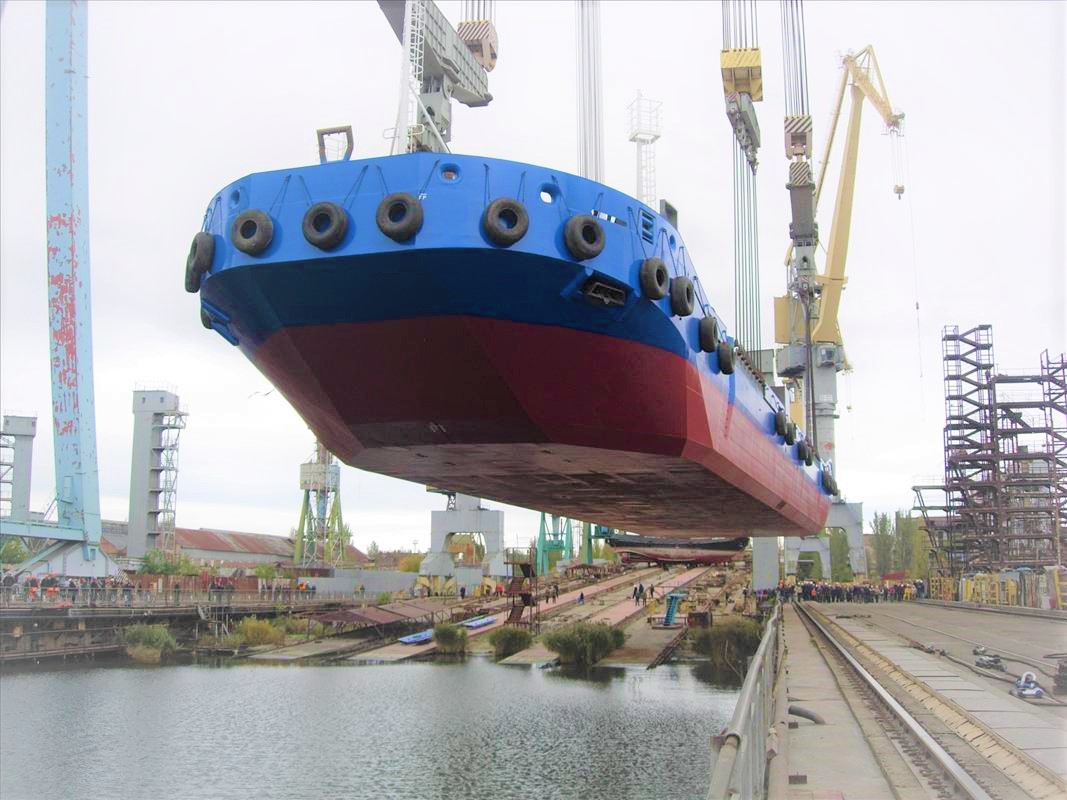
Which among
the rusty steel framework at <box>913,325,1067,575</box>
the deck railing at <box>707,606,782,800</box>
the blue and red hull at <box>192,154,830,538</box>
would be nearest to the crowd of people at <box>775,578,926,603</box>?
the rusty steel framework at <box>913,325,1067,575</box>

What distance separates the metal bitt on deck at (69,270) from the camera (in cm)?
3359

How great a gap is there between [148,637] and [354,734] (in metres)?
15.3

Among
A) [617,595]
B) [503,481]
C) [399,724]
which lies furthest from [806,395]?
[503,481]

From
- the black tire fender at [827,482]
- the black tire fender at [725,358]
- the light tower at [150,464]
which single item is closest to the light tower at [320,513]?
the light tower at [150,464]

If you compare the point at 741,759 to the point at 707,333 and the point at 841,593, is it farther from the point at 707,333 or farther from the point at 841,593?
the point at 841,593

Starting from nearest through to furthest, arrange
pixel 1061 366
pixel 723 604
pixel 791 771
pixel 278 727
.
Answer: pixel 791 771
pixel 278 727
pixel 1061 366
pixel 723 604

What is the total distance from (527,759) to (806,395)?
924 inches

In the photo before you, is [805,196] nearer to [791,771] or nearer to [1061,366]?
[1061,366]

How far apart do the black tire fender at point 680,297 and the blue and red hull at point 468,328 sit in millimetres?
182

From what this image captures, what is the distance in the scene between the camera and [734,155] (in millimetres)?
28734

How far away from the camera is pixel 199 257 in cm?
934

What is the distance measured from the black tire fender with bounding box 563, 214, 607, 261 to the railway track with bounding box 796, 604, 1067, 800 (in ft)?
17.2

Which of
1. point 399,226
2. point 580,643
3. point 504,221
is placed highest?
point 504,221

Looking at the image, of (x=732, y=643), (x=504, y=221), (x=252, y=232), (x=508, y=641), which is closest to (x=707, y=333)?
(x=504, y=221)
